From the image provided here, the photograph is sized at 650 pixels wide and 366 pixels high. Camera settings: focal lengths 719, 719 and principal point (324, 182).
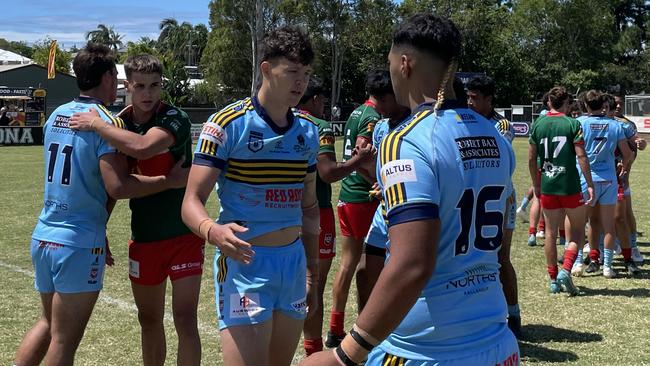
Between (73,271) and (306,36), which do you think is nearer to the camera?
(306,36)

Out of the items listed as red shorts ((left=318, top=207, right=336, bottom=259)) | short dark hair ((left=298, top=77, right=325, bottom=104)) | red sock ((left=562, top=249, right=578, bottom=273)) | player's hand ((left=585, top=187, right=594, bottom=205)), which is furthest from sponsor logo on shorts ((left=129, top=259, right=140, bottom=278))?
player's hand ((left=585, top=187, right=594, bottom=205))

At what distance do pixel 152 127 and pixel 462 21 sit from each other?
2208 inches

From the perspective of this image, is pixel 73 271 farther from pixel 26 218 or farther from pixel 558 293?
pixel 26 218

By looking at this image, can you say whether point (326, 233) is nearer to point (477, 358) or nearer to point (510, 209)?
point (510, 209)

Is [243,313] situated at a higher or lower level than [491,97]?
lower

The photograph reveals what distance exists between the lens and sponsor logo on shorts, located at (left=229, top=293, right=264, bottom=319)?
3.67 m

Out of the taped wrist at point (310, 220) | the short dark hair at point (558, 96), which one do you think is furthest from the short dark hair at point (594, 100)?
the taped wrist at point (310, 220)

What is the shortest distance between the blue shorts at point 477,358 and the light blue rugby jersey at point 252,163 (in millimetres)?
1352

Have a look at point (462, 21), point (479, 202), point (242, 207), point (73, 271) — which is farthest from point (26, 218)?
point (462, 21)

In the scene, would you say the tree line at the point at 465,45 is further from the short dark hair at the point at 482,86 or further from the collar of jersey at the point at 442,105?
the collar of jersey at the point at 442,105

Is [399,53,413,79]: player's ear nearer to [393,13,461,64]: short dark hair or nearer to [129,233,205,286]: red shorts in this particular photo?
[393,13,461,64]: short dark hair

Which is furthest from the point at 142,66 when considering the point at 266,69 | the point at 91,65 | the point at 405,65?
the point at 405,65

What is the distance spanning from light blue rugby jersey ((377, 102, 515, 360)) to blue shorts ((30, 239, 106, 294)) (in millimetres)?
2334

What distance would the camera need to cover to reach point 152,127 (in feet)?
15.1
